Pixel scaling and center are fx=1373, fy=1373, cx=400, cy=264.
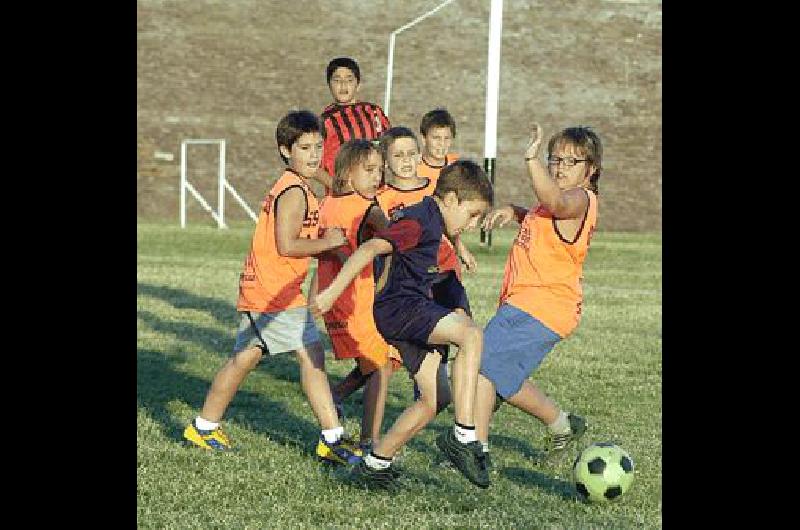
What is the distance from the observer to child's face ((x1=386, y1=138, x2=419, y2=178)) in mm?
7496

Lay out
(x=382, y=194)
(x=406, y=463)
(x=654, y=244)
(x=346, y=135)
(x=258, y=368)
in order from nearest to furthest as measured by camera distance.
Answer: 1. (x=406, y=463)
2. (x=382, y=194)
3. (x=346, y=135)
4. (x=258, y=368)
5. (x=654, y=244)

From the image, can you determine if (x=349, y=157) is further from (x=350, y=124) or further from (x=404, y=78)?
(x=404, y=78)

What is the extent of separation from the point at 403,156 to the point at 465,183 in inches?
51.2

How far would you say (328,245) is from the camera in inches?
264

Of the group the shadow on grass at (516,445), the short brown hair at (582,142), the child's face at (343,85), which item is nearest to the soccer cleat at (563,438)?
the shadow on grass at (516,445)

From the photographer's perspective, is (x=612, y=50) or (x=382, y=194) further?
(x=612, y=50)

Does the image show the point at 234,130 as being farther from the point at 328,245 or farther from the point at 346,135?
the point at 328,245

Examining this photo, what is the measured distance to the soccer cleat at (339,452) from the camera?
6.77 meters

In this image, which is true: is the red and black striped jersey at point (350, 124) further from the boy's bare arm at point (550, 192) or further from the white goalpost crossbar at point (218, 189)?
the white goalpost crossbar at point (218, 189)

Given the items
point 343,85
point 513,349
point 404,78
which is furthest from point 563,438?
point 404,78

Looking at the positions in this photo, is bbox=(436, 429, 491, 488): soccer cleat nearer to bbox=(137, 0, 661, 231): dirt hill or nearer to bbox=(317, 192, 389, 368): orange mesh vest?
bbox=(317, 192, 389, 368): orange mesh vest

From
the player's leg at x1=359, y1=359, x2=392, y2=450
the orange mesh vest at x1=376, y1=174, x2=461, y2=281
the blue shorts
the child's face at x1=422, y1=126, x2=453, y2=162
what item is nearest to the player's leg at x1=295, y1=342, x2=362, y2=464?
the player's leg at x1=359, y1=359, x2=392, y2=450

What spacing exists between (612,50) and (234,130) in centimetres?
993
